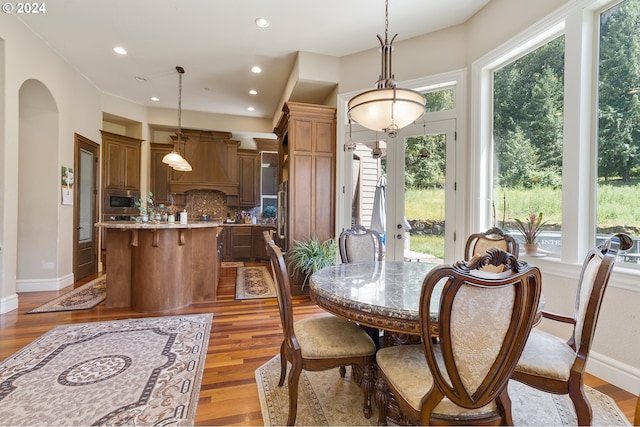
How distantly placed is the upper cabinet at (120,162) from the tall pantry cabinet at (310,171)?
3.82m

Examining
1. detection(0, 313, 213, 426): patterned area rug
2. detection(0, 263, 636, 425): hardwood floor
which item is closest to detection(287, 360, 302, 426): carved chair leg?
detection(0, 263, 636, 425): hardwood floor

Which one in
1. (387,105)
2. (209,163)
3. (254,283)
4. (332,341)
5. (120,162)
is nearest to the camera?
(332,341)

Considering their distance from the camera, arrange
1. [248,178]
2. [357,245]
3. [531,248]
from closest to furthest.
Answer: [531,248], [357,245], [248,178]

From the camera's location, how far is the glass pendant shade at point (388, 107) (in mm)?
1899

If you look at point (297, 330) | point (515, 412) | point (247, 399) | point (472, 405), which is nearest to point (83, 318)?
point (247, 399)

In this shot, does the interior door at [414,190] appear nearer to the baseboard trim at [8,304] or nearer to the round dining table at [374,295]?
the round dining table at [374,295]

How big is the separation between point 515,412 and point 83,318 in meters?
4.00

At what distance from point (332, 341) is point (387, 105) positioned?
1553 millimetres

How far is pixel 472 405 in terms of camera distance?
1.07m

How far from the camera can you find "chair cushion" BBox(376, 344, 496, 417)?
113 centimetres

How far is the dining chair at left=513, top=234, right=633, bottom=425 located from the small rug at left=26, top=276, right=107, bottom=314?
171 inches

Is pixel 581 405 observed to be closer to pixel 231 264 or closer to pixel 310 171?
pixel 310 171

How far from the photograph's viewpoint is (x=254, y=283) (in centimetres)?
474

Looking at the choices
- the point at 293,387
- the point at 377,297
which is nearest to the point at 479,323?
the point at 377,297
